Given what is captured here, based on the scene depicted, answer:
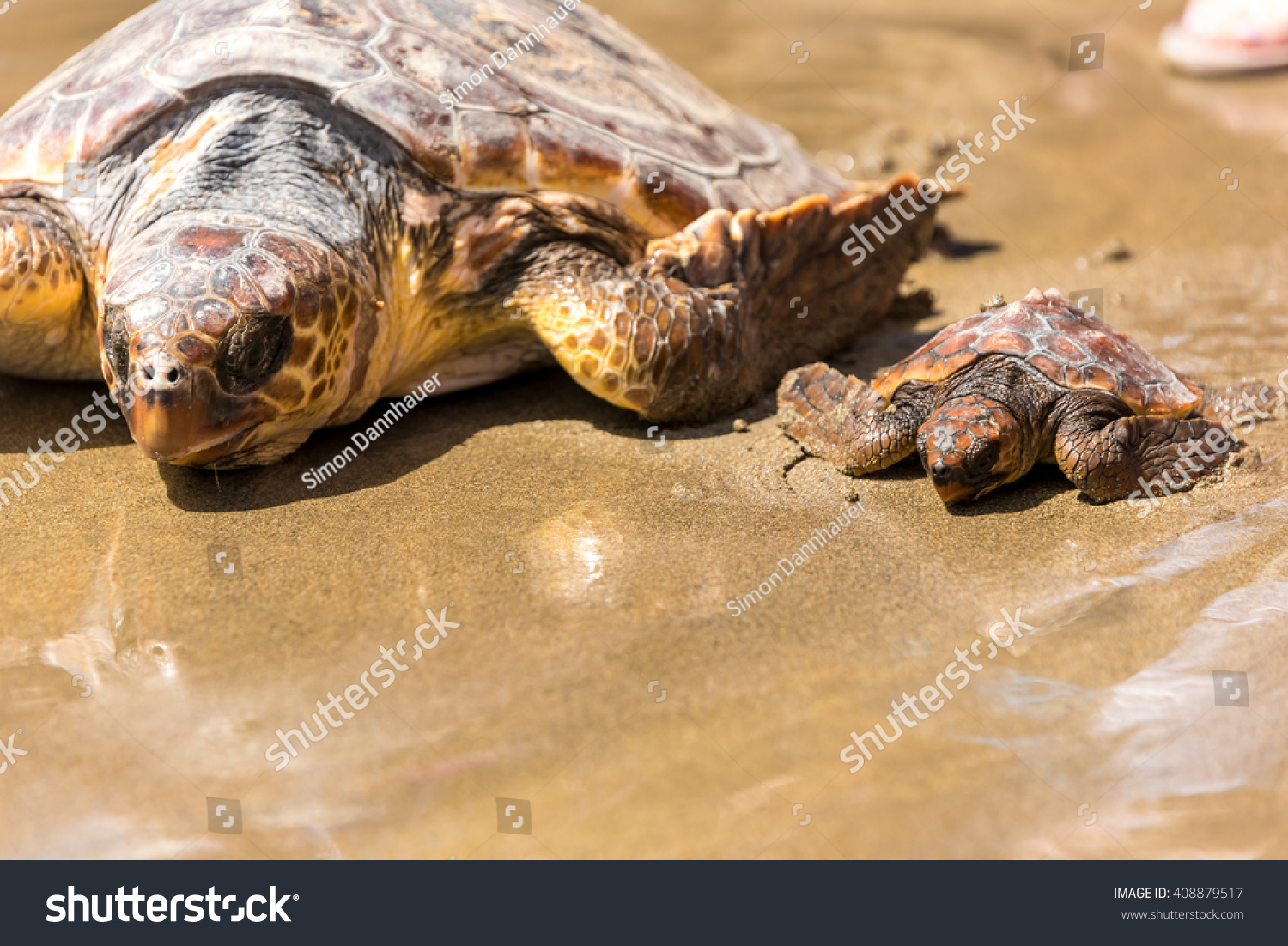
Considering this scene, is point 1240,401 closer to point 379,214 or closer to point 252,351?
point 379,214

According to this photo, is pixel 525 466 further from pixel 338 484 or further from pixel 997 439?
pixel 997 439

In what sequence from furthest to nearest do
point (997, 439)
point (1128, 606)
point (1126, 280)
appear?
point (1126, 280) → point (997, 439) → point (1128, 606)

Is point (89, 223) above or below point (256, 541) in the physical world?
above

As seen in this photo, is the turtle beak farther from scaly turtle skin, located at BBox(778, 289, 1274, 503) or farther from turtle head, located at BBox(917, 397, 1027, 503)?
turtle head, located at BBox(917, 397, 1027, 503)

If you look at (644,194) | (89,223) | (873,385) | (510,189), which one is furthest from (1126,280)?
(89,223)

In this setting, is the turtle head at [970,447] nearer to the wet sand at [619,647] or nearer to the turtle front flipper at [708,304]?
the wet sand at [619,647]

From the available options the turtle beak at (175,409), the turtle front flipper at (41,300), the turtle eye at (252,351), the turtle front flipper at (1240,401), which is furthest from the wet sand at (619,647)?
the turtle eye at (252,351)
